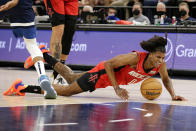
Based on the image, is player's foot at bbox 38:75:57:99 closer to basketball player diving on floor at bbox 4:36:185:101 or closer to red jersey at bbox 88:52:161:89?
basketball player diving on floor at bbox 4:36:185:101

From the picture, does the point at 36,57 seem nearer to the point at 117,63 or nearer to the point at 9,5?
the point at 9,5

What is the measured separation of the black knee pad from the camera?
7.88m

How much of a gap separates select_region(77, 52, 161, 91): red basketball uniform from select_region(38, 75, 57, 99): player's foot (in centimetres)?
55

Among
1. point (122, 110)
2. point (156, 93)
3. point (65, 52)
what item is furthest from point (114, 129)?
point (65, 52)

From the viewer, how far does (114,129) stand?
410 cm

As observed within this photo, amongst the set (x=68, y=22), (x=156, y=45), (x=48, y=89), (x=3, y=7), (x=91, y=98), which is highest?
(x=3, y=7)

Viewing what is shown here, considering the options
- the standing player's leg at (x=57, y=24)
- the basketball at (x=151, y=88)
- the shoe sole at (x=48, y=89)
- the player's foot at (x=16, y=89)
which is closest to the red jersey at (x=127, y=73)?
the basketball at (x=151, y=88)

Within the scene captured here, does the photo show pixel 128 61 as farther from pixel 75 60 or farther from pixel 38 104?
pixel 75 60

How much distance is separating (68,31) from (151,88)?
2.15m

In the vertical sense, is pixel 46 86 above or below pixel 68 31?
below

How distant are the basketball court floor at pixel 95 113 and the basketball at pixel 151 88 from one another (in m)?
0.11

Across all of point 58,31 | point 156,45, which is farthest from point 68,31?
point 156,45

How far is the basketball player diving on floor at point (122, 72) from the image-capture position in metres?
6.12

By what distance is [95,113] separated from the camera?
5.07 meters
